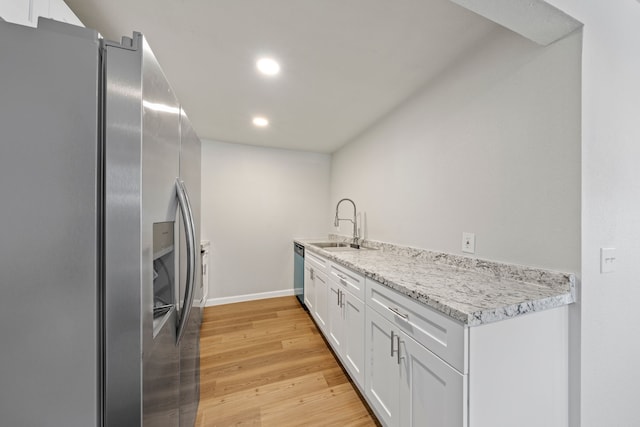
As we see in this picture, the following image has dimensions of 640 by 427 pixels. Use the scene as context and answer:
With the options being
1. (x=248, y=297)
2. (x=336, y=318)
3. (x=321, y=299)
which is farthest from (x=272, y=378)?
(x=248, y=297)

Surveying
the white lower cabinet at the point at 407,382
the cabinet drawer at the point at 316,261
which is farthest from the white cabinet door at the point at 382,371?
the cabinet drawer at the point at 316,261

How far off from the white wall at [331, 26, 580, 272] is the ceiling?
8.4 inches

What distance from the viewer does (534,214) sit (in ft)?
3.76

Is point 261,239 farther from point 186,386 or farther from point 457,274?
point 457,274

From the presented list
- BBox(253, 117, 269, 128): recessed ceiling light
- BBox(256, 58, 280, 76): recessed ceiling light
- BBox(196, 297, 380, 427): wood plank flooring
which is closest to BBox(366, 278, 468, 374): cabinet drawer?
BBox(196, 297, 380, 427): wood plank flooring

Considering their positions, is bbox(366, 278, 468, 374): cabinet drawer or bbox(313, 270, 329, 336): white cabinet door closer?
bbox(366, 278, 468, 374): cabinet drawer

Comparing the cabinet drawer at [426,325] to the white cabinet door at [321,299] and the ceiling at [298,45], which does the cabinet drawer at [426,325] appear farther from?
the ceiling at [298,45]

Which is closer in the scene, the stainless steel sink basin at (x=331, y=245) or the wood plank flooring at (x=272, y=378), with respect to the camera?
the wood plank flooring at (x=272, y=378)

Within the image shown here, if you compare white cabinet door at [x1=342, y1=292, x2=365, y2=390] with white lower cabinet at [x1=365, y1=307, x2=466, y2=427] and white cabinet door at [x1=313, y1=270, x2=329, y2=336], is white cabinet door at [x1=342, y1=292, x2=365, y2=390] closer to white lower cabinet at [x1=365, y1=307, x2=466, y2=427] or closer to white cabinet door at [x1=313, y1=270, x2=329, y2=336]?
white lower cabinet at [x1=365, y1=307, x2=466, y2=427]

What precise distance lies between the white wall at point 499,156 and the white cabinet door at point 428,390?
28.9 inches

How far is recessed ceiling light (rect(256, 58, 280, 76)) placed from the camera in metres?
1.54

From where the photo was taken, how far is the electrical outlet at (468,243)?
4.66 ft
